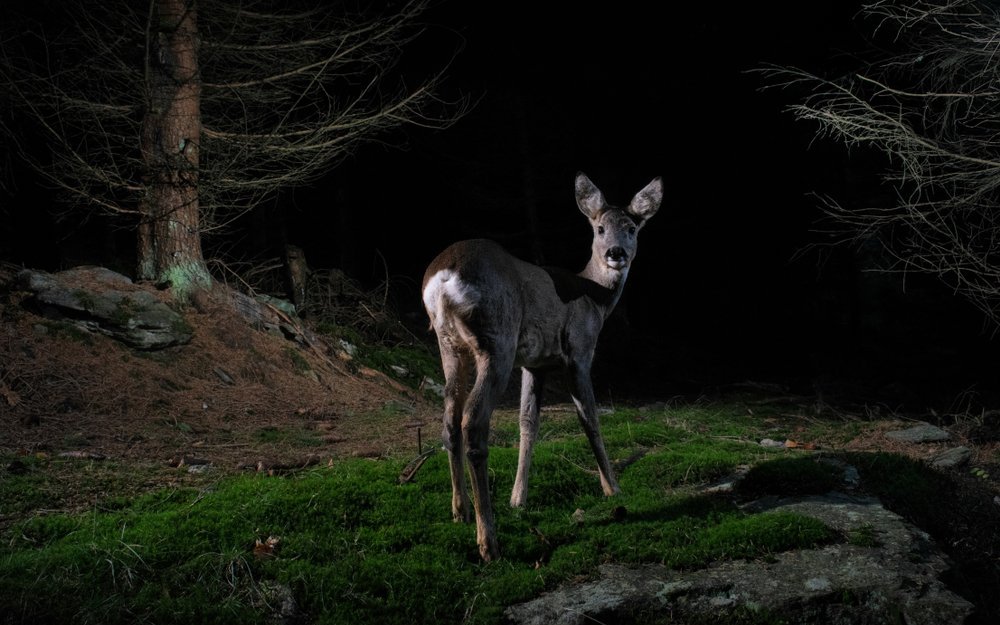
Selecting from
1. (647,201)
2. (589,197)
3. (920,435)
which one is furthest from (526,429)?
(920,435)

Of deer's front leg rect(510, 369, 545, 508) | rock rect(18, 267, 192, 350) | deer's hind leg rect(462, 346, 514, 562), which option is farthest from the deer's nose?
rock rect(18, 267, 192, 350)

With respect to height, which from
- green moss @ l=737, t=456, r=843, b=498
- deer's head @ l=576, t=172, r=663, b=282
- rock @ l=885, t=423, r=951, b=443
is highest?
deer's head @ l=576, t=172, r=663, b=282

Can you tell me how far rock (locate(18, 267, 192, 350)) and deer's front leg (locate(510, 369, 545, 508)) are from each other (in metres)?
5.27

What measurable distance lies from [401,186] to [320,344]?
1120 centimetres

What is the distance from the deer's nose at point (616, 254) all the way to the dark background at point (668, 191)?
923 cm

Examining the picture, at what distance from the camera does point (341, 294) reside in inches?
539

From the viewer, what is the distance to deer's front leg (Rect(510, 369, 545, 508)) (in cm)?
541

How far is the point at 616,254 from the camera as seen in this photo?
19.6 feet

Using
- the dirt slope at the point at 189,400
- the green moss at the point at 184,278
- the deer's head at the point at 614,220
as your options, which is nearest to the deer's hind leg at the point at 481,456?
the deer's head at the point at 614,220

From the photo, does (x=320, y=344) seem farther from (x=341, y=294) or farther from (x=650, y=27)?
(x=650, y=27)

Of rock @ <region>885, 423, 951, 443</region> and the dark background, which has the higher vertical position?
the dark background

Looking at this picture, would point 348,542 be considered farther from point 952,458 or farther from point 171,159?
point 171,159

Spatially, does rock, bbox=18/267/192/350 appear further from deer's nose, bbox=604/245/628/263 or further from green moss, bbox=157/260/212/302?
deer's nose, bbox=604/245/628/263

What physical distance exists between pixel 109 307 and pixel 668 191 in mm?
15559
